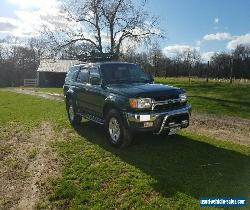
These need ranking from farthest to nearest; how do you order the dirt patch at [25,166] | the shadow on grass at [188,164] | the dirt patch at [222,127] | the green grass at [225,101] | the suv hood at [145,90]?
the green grass at [225,101], the dirt patch at [222,127], the suv hood at [145,90], the dirt patch at [25,166], the shadow on grass at [188,164]

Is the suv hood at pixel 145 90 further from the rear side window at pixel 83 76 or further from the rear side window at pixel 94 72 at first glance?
the rear side window at pixel 83 76

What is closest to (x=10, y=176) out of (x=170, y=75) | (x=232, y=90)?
(x=232, y=90)

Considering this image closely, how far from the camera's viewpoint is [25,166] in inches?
342

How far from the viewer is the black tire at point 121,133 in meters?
8.83

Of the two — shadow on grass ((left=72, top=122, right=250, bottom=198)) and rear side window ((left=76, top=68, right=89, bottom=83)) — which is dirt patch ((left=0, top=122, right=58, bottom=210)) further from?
rear side window ((left=76, top=68, right=89, bottom=83))

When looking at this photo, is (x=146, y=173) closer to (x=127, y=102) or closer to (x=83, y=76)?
(x=127, y=102)

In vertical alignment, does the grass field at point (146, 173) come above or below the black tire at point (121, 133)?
below

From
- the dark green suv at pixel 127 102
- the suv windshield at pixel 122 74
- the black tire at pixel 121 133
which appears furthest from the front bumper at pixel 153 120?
the suv windshield at pixel 122 74

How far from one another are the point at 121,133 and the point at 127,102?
86 centimetres

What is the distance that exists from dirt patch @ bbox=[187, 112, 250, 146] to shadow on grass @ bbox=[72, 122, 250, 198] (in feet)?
4.58

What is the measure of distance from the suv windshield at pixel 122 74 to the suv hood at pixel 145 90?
64 centimetres

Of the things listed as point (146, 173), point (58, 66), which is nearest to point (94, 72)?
point (146, 173)

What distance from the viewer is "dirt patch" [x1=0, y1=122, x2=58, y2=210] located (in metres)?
6.95

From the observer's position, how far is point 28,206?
21.5ft
